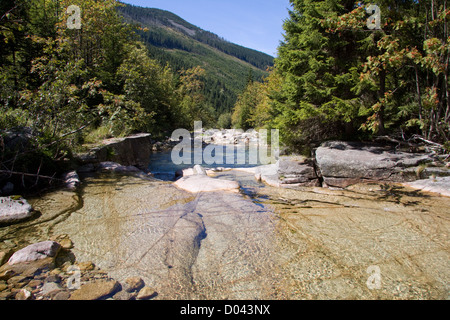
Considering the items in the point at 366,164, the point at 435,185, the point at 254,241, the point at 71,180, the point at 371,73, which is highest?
the point at 371,73

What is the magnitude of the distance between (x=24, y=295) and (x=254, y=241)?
104 inches

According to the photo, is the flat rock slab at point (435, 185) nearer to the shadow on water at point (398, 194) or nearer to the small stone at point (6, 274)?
the shadow on water at point (398, 194)

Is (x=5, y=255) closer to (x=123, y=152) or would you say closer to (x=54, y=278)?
(x=54, y=278)

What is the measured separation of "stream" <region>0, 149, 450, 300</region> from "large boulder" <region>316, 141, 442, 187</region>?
1291 millimetres

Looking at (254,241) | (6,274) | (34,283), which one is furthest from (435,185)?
(6,274)

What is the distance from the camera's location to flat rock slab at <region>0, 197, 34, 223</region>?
→ 3556 millimetres

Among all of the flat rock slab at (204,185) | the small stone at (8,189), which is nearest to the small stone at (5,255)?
the small stone at (8,189)

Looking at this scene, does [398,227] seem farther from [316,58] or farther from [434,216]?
[316,58]

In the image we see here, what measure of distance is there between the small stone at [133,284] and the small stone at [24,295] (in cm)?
81

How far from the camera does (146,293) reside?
7.55 feet

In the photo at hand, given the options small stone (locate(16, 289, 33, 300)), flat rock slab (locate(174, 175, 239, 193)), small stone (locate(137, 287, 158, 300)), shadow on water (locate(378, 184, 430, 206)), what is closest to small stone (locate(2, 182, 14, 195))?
small stone (locate(16, 289, 33, 300))

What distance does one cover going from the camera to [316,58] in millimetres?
8828
